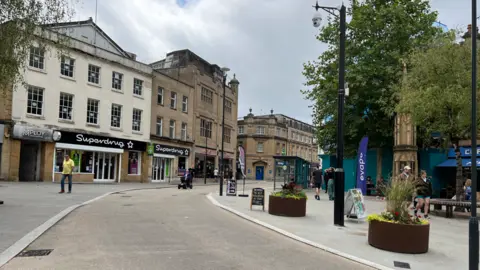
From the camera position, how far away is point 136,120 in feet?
112

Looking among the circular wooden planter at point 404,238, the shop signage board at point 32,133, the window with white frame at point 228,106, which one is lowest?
the circular wooden planter at point 404,238

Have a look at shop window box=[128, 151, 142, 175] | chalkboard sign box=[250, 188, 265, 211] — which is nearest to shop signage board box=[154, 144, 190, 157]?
shop window box=[128, 151, 142, 175]

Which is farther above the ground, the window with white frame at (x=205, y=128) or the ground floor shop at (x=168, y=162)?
the window with white frame at (x=205, y=128)

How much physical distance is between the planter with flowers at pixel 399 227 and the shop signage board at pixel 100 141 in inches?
928

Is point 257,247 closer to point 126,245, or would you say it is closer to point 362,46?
point 126,245

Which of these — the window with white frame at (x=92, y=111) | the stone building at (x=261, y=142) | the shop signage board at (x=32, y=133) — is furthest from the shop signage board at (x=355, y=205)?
the stone building at (x=261, y=142)

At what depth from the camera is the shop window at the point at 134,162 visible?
33.6m

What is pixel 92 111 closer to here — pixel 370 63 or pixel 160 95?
pixel 160 95

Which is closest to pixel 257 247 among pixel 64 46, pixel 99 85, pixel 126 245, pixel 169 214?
pixel 126 245

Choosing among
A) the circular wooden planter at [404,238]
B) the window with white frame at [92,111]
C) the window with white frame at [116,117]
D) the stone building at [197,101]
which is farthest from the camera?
the stone building at [197,101]

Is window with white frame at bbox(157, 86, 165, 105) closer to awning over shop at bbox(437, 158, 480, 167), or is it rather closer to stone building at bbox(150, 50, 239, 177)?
stone building at bbox(150, 50, 239, 177)

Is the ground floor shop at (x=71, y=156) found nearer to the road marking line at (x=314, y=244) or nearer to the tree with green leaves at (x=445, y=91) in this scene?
the road marking line at (x=314, y=244)

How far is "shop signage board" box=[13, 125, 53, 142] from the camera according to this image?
80.1 feet

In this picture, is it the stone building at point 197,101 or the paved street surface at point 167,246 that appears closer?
the paved street surface at point 167,246
